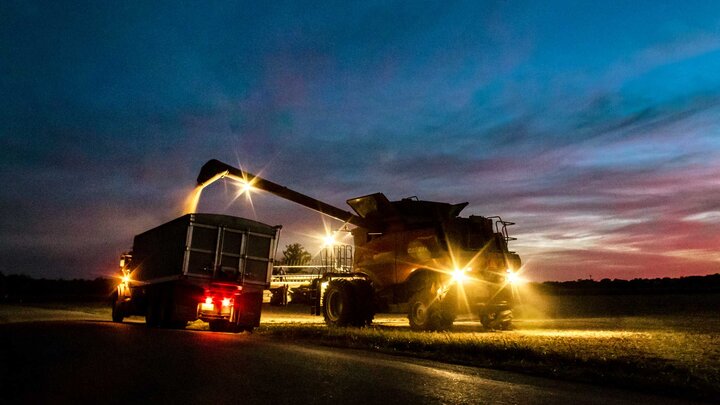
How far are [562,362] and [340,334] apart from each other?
656cm

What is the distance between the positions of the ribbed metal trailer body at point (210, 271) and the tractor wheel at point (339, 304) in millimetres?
2724

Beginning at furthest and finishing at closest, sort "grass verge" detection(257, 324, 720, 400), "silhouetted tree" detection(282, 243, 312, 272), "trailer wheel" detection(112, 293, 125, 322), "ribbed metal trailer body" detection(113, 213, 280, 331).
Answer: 1. "silhouetted tree" detection(282, 243, 312, 272)
2. "trailer wheel" detection(112, 293, 125, 322)
3. "ribbed metal trailer body" detection(113, 213, 280, 331)
4. "grass verge" detection(257, 324, 720, 400)

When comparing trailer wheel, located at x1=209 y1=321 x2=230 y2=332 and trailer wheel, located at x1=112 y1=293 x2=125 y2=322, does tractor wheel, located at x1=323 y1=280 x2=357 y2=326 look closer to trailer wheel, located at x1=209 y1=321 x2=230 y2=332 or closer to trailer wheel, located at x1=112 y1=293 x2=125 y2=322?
trailer wheel, located at x1=209 y1=321 x2=230 y2=332

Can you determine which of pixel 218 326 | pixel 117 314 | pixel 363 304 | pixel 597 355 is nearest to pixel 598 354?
pixel 597 355

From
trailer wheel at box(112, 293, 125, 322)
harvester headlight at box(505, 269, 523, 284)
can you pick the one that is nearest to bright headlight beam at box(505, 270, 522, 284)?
harvester headlight at box(505, 269, 523, 284)

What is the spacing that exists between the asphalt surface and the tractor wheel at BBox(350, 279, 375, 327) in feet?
24.5

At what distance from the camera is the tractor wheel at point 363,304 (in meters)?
18.0

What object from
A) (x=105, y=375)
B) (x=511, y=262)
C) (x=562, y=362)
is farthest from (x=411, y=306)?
(x=105, y=375)

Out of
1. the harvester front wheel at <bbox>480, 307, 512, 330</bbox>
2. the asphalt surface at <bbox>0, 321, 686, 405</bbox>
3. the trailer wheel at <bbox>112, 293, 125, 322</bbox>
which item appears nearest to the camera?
the asphalt surface at <bbox>0, 321, 686, 405</bbox>

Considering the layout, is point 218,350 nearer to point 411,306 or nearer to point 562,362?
point 562,362

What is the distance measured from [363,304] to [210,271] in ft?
17.6

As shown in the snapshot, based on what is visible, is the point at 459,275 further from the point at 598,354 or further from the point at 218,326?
the point at 218,326

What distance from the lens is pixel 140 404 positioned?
5.46 metres

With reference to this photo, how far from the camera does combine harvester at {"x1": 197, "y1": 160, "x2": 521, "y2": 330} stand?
1620 cm
